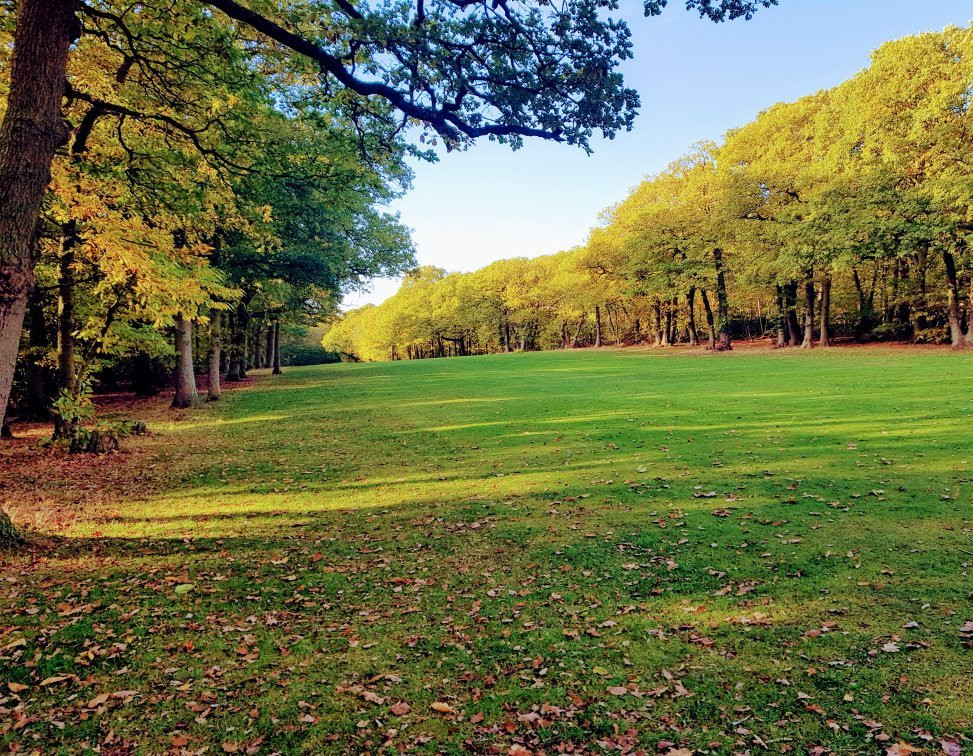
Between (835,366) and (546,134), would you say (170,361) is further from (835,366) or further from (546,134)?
(835,366)

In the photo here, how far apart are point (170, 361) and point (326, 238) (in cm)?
1216

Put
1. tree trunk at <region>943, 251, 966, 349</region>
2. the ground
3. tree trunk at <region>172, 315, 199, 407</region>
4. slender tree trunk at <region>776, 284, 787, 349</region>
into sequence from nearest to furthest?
the ground < tree trunk at <region>172, 315, 199, 407</region> < tree trunk at <region>943, 251, 966, 349</region> < slender tree trunk at <region>776, 284, 787, 349</region>

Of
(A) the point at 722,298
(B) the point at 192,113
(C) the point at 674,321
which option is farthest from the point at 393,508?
(C) the point at 674,321

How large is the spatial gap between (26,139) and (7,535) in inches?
196

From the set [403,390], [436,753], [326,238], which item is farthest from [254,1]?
[403,390]

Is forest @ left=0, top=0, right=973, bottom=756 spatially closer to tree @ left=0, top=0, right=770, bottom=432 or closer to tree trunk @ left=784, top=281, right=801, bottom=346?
tree @ left=0, top=0, right=770, bottom=432

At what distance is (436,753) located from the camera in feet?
12.1

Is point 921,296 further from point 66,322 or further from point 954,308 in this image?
point 66,322

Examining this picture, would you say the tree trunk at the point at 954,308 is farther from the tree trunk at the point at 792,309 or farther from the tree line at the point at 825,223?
the tree trunk at the point at 792,309

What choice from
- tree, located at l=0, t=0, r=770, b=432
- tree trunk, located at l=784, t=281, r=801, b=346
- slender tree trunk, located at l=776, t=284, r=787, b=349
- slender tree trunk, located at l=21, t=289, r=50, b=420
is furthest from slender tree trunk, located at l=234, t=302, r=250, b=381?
tree trunk, located at l=784, t=281, r=801, b=346

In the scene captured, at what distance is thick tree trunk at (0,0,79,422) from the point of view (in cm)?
557

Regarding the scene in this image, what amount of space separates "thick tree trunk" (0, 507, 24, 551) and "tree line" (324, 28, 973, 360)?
30014 millimetres

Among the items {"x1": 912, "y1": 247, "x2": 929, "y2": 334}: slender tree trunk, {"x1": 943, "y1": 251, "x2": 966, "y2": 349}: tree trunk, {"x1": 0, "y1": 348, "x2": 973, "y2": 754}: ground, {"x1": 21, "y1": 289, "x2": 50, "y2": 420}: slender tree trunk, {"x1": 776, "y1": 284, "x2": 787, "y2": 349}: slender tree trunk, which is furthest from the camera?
{"x1": 776, "y1": 284, "x2": 787, "y2": 349}: slender tree trunk

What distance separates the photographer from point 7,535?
23.5 feet
